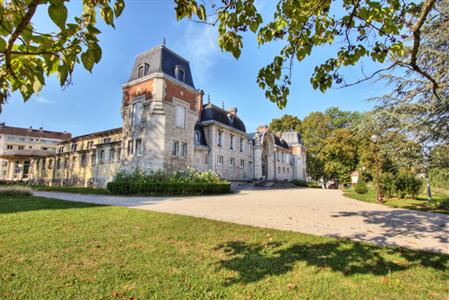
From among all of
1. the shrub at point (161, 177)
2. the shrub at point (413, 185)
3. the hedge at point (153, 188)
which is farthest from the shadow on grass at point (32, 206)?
the shrub at point (413, 185)

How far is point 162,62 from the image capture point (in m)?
22.0

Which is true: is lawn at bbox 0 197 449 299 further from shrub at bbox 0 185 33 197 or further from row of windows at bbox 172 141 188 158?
row of windows at bbox 172 141 188 158

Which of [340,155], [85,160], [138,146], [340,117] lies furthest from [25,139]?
[340,117]

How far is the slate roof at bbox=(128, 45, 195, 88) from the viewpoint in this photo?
22.0m

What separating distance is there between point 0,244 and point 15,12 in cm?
473

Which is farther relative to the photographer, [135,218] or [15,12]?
[135,218]

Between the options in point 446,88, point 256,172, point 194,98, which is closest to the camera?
point 446,88

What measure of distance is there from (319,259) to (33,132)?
78.9m

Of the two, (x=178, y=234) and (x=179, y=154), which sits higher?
(x=179, y=154)

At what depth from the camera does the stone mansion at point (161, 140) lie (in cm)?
2128

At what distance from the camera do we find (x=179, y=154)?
22.6 m

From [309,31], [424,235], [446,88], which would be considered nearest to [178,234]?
[309,31]

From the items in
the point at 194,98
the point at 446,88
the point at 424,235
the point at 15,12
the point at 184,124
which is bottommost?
the point at 424,235

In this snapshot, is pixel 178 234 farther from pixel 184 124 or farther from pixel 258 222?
pixel 184 124
